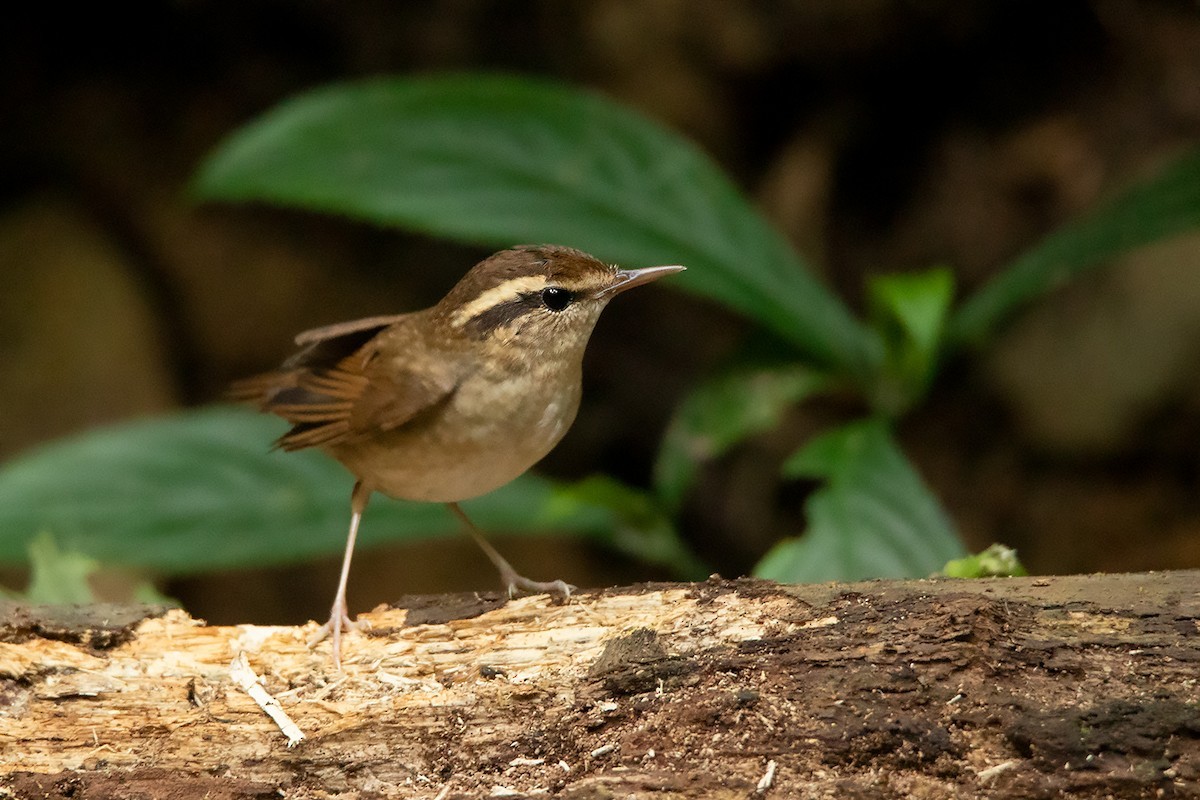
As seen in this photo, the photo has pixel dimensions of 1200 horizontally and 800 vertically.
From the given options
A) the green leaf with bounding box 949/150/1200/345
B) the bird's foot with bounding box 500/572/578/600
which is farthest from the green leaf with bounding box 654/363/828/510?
the bird's foot with bounding box 500/572/578/600

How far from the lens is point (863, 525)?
12.2 feet

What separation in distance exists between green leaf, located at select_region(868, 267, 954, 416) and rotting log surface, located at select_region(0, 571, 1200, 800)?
1.78 meters

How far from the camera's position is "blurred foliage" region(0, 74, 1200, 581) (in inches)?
163

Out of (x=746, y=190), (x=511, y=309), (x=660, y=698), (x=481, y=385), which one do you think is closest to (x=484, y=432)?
(x=481, y=385)

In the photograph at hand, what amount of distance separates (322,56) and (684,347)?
2.56 metres

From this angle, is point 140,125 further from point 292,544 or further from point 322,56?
point 292,544

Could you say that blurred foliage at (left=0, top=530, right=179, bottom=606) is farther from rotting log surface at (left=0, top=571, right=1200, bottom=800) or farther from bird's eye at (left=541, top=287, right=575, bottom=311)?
bird's eye at (left=541, top=287, right=575, bottom=311)

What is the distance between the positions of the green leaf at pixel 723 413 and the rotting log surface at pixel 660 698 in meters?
1.90

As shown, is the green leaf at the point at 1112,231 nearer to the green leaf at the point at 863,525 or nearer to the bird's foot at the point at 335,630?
the green leaf at the point at 863,525

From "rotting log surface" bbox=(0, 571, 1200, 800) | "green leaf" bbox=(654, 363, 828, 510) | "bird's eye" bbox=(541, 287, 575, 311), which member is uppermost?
"green leaf" bbox=(654, 363, 828, 510)

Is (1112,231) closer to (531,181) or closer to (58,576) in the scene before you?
(531,181)

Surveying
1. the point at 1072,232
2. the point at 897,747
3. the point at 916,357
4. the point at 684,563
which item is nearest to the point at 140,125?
the point at 684,563

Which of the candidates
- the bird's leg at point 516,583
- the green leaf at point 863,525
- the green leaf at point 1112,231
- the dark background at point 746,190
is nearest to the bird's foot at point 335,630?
the bird's leg at point 516,583

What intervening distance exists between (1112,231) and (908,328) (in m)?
0.80
